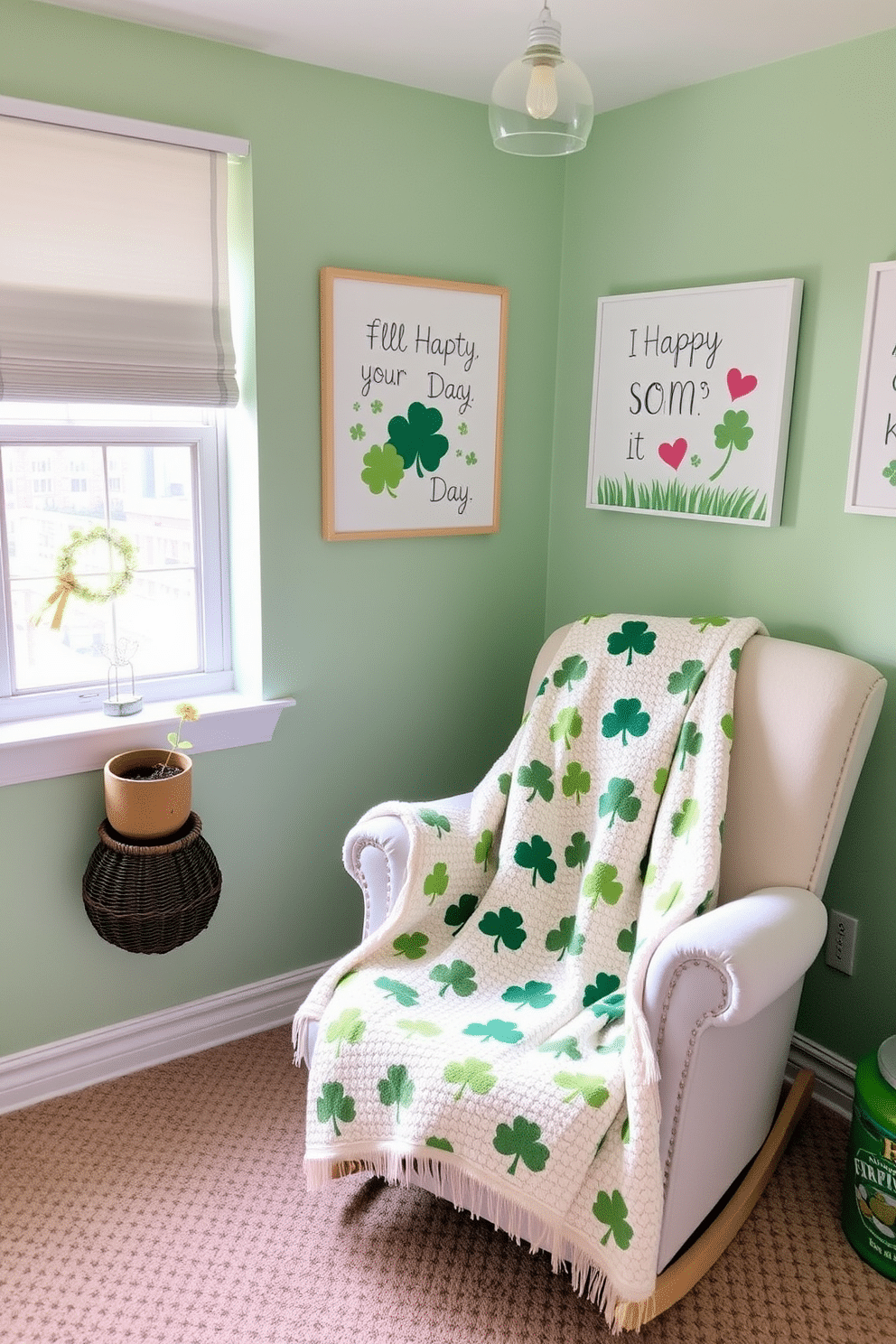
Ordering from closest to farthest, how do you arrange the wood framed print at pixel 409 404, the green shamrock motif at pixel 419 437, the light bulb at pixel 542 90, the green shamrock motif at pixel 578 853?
the light bulb at pixel 542 90, the green shamrock motif at pixel 578 853, the wood framed print at pixel 409 404, the green shamrock motif at pixel 419 437

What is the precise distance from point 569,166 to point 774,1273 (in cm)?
248

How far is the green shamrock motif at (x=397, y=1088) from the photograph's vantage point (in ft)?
5.98

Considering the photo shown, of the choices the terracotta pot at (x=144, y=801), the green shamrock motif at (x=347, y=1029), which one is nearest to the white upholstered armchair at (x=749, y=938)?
the green shamrock motif at (x=347, y=1029)

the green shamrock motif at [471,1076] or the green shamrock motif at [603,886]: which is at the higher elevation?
the green shamrock motif at [603,886]

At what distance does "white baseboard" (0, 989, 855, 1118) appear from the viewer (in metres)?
2.34

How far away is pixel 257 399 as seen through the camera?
237cm

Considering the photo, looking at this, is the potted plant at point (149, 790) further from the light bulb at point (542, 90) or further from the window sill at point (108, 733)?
the light bulb at point (542, 90)

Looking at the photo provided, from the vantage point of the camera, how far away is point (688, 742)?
84.2 inches

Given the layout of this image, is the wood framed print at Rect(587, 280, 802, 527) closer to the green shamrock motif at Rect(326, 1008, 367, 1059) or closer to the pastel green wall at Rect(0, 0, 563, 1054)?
the pastel green wall at Rect(0, 0, 563, 1054)

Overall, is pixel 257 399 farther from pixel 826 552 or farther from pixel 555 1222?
pixel 555 1222

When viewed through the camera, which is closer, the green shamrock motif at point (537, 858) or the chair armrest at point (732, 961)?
→ the chair armrest at point (732, 961)

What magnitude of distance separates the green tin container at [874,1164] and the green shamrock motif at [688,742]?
63cm

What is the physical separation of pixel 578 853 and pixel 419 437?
1.05 metres

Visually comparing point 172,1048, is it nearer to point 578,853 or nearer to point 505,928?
point 505,928
